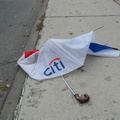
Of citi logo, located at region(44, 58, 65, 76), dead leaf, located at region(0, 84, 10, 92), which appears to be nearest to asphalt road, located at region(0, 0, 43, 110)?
dead leaf, located at region(0, 84, 10, 92)

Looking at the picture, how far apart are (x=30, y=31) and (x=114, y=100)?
322 cm

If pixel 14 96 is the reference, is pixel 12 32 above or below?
below

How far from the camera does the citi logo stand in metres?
3.46

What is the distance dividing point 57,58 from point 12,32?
2265mm

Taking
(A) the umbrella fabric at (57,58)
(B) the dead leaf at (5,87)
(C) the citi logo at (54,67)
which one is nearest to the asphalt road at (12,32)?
(B) the dead leaf at (5,87)

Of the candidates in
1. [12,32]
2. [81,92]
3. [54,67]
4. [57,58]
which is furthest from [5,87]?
[12,32]

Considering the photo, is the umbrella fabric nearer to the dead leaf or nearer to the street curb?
the street curb

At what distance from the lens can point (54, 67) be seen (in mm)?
3500

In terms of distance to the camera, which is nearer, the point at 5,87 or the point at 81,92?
the point at 81,92

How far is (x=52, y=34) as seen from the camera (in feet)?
16.7

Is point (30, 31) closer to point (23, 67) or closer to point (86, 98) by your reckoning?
point (23, 67)

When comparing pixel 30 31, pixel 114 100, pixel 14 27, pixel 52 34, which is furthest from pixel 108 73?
pixel 14 27

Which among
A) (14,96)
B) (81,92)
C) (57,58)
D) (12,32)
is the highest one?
(57,58)

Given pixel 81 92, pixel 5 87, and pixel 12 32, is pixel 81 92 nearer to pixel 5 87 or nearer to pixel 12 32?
pixel 5 87
